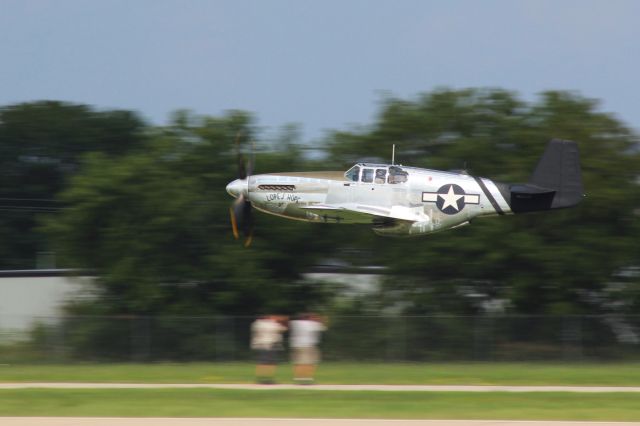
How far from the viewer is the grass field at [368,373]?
3059 cm

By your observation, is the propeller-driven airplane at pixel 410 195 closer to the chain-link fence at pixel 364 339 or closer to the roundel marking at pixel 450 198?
the roundel marking at pixel 450 198

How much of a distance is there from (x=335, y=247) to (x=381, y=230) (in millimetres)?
12688

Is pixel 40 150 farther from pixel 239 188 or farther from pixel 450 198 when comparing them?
pixel 450 198

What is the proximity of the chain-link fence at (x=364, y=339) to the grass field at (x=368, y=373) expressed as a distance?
109cm

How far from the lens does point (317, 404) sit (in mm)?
24219

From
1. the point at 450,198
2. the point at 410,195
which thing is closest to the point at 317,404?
the point at 410,195

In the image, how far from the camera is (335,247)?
1799 inches

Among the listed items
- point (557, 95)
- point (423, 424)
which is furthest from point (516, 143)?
point (423, 424)

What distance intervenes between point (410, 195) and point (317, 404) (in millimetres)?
9936

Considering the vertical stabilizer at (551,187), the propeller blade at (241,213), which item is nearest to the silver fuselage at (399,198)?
the vertical stabilizer at (551,187)

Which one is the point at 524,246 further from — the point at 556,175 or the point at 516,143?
the point at 556,175

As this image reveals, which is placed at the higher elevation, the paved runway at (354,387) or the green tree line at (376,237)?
the green tree line at (376,237)

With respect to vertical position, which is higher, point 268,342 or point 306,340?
point 306,340

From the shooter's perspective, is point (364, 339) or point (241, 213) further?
point (364, 339)
